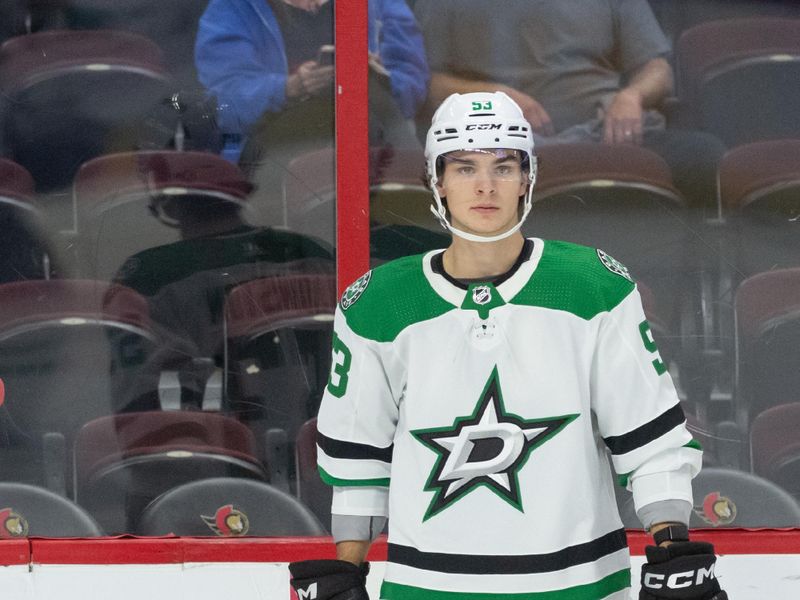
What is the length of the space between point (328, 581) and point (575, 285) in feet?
1.98

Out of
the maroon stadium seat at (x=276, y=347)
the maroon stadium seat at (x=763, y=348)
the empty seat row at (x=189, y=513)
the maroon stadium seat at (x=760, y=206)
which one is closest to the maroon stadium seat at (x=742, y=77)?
the maroon stadium seat at (x=760, y=206)

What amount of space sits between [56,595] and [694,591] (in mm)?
1484

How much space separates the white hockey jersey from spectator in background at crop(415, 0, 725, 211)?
0.90 m

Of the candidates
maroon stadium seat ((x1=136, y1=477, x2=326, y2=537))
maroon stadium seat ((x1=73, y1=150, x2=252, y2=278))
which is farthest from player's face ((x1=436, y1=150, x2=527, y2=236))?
maroon stadium seat ((x1=136, y1=477, x2=326, y2=537))

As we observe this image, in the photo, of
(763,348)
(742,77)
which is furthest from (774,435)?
(742,77)

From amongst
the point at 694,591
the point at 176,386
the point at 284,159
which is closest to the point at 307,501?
the point at 176,386

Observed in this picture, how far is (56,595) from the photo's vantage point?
2924 millimetres

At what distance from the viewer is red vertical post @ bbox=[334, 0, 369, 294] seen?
9.91ft

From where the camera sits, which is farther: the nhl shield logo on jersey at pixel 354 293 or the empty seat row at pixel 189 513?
the empty seat row at pixel 189 513

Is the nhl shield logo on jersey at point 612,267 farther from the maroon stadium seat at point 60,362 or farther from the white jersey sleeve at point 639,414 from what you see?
the maroon stadium seat at point 60,362

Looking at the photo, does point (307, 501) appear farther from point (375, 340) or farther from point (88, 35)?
point (88, 35)

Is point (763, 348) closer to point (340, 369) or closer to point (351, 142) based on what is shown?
point (351, 142)

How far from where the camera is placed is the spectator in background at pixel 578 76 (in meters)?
3.06

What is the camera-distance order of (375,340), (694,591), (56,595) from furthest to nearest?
(56,595), (375,340), (694,591)
